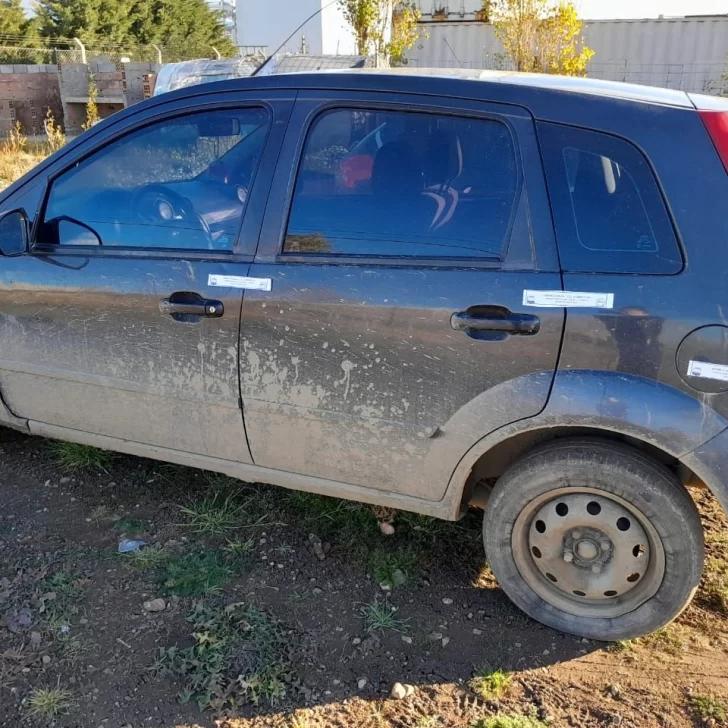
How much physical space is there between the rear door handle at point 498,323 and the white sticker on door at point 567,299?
51 mm

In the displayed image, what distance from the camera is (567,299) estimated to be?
7.27ft

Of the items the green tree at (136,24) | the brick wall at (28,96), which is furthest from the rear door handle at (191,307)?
the green tree at (136,24)

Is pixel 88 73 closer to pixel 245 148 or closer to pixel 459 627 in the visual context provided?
pixel 245 148

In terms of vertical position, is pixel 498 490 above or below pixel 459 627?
above

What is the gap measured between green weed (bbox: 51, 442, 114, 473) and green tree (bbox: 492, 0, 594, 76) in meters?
11.2

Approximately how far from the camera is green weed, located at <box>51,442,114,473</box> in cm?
364

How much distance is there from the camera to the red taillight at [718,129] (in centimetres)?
212

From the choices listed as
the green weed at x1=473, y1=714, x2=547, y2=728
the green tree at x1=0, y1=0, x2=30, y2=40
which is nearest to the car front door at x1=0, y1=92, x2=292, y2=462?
the green weed at x1=473, y1=714, x2=547, y2=728

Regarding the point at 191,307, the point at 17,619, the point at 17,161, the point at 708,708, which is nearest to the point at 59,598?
the point at 17,619

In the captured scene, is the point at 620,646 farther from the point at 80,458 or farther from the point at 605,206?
the point at 80,458

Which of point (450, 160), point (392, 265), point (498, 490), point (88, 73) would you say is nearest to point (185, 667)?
point (498, 490)

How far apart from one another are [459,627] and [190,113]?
2247 mm

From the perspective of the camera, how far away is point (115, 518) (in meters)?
3.25

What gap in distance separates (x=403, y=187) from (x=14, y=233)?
1694 mm
